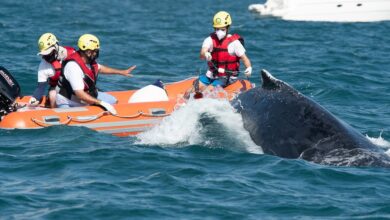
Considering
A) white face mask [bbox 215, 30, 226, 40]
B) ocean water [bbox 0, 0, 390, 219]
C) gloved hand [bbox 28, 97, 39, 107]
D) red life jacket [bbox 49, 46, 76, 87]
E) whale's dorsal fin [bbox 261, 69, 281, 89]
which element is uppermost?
white face mask [bbox 215, 30, 226, 40]

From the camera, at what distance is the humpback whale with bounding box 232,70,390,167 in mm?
12617

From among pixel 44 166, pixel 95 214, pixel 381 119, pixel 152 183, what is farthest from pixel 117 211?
pixel 381 119

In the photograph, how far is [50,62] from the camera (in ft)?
53.1

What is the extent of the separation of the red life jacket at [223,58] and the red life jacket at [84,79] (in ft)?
8.71

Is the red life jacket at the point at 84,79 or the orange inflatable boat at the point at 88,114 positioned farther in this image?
the red life jacket at the point at 84,79

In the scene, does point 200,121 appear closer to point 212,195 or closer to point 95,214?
point 212,195

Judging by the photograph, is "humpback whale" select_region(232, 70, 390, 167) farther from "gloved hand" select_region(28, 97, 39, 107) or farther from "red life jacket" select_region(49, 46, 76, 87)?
"gloved hand" select_region(28, 97, 39, 107)

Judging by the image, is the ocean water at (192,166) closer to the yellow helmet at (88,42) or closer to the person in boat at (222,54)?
the yellow helmet at (88,42)

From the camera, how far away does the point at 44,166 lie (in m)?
13.1

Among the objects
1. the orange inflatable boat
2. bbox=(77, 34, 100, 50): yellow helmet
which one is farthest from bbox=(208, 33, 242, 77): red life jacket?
bbox=(77, 34, 100, 50): yellow helmet

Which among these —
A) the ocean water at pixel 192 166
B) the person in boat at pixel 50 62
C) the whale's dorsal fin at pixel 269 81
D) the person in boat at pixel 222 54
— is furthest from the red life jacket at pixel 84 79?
the whale's dorsal fin at pixel 269 81

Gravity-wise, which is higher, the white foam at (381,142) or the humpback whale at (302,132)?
the humpback whale at (302,132)

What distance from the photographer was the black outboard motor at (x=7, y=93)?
16266mm

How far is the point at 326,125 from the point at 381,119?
506 centimetres
